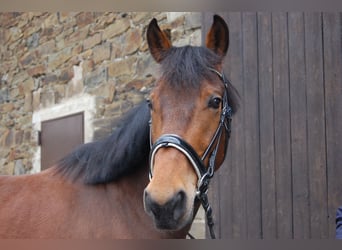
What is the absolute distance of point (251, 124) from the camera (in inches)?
127

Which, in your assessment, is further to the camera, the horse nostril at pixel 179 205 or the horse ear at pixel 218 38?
the horse ear at pixel 218 38

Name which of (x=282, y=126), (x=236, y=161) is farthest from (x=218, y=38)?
(x=236, y=161)

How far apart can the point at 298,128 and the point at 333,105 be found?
262 millimetres

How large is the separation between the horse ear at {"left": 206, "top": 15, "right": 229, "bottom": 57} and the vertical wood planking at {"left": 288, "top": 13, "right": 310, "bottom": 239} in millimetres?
1127

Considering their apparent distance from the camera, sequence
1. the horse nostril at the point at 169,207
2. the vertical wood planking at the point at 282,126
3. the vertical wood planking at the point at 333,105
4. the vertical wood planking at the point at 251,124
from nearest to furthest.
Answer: the horse nostril at the point at 169,207 → the vertical wood planking at the point at 333,105 → the vertical wood planking at the point at 282,126 → the vertical wood planking at the point at 251,124

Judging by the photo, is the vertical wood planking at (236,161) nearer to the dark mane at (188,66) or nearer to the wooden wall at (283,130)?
the wooden wall at (283,130)

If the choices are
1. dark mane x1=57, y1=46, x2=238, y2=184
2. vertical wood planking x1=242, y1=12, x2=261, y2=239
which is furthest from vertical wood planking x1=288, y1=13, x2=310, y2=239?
dark mane x1=57, y1=46, x2=238, y2=184

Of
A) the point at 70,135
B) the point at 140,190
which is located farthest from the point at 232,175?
the point at 70,135

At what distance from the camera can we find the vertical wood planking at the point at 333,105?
2.91m

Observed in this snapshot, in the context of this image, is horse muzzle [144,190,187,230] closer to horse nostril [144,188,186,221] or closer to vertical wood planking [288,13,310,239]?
horse nostril [144,188,186,221]

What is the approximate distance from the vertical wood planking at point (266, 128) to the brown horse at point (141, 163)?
1125 mm

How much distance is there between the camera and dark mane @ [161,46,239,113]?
74.1 inches

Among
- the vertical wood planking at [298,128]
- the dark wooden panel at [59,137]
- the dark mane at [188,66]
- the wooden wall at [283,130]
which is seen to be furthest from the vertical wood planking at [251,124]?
the dark wooden panel at [59,137]

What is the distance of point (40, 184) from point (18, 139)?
12.4ft
